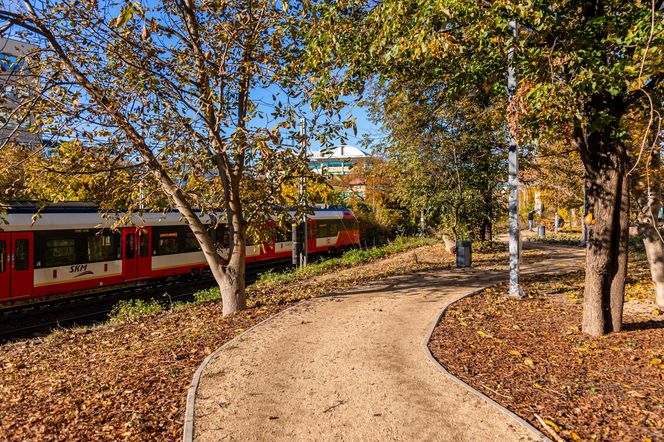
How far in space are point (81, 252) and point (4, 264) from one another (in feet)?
6.82

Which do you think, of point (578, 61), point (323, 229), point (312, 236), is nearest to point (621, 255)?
point (578, 61)

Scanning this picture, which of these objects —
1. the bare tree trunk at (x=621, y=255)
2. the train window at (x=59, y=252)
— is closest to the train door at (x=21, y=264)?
the train window at (x=59, y=252)

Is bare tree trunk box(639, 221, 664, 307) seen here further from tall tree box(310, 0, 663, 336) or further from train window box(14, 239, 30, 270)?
train window box(14, 239, 30, 270)

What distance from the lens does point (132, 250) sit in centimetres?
1482

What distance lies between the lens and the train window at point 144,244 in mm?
15076

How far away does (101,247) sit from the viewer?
13.8m

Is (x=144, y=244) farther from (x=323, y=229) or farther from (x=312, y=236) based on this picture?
(x=323, y=229)

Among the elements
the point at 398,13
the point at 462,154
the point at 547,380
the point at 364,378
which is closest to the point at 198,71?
the point at 398,13

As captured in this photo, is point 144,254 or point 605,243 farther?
point 144,254

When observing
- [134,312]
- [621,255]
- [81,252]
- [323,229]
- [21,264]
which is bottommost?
[134,312]

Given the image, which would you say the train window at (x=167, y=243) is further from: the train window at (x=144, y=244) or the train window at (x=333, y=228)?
the train window at (x=333, y=228)

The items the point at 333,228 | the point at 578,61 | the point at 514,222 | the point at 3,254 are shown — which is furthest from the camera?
the point at 333,228

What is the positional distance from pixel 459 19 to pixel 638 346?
5.48 metres

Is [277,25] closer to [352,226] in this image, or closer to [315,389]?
[315,389]
